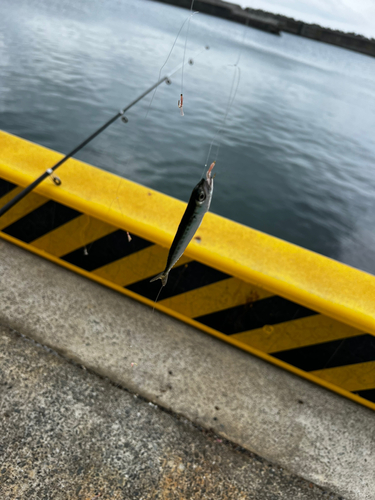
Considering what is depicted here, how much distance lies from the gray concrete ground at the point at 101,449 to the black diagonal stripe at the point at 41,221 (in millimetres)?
901

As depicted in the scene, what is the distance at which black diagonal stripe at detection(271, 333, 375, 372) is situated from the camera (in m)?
2.30

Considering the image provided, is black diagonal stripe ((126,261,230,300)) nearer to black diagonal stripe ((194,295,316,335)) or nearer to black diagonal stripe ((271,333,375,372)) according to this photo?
black diagonal stripe ((194,295,316,335))

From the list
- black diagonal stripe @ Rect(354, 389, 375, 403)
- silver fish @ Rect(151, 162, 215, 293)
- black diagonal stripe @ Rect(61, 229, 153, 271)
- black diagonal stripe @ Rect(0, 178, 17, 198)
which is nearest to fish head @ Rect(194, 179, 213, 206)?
silver fish @ Rect(151, 162, 215, 293)

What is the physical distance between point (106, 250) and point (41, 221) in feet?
1.82

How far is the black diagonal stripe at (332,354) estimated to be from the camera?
230cm

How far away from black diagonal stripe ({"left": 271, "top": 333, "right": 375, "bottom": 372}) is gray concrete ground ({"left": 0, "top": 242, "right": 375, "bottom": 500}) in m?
0.14

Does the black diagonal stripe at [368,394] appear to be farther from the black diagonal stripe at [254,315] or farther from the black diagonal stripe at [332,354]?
the black diagonal stripe at [254,315]

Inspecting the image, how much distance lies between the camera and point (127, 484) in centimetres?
178

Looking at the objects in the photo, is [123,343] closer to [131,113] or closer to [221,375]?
[221,375]

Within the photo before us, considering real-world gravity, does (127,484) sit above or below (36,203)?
below

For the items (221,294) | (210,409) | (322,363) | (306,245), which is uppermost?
(221,294)

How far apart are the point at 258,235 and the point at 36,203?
5.46ft

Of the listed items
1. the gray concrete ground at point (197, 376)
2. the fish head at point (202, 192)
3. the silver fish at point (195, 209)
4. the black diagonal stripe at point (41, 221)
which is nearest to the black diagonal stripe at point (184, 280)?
the gray concrete ground at point (197, 376)

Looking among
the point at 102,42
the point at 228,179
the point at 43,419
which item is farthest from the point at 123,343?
the point at 102,42
